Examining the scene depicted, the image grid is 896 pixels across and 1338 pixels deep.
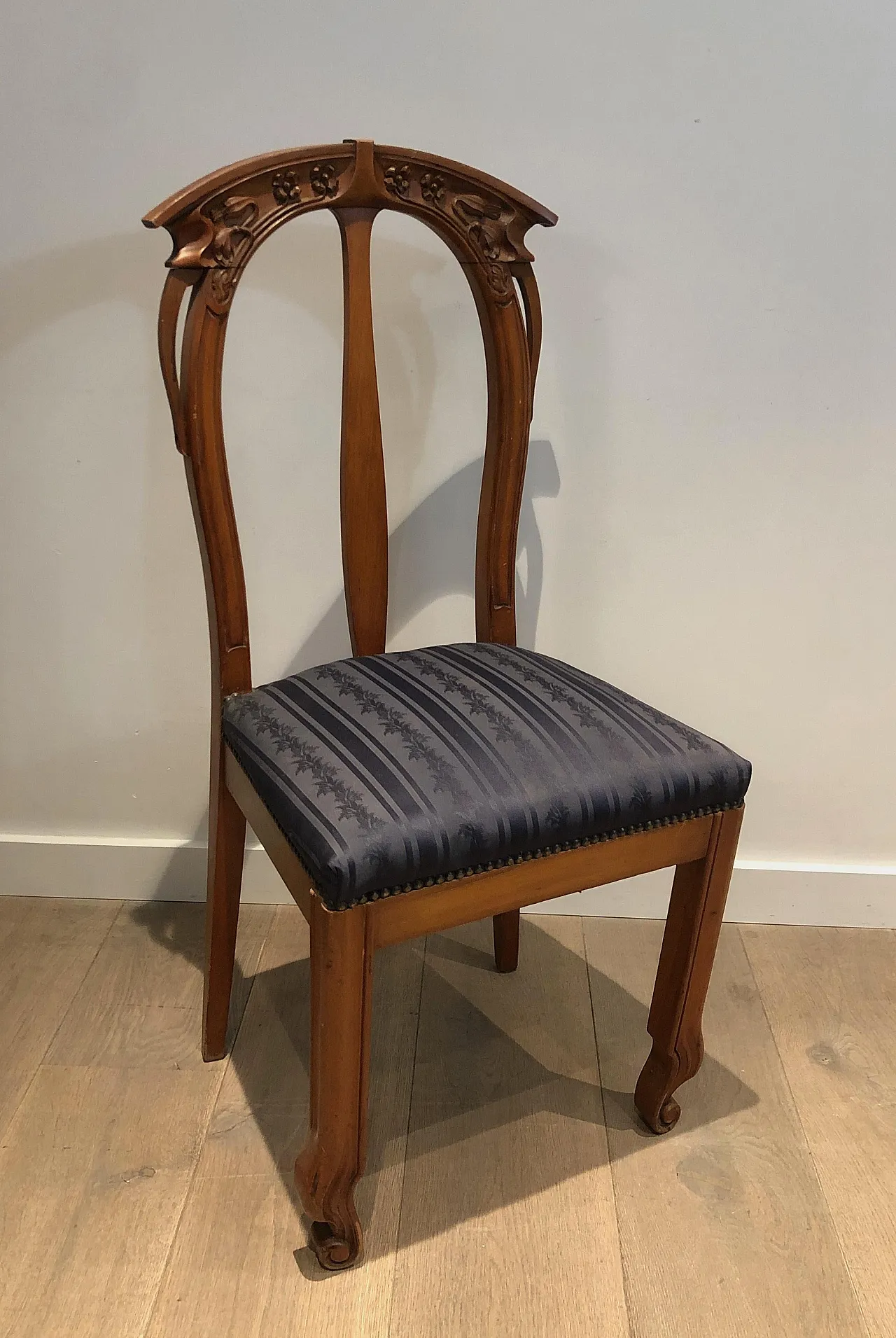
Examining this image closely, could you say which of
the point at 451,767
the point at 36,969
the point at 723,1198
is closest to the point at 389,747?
the point at 451,767

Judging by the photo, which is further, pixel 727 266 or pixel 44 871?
pixel 44 871

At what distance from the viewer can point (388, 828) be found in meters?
0.81

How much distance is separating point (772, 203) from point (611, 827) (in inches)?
32.6

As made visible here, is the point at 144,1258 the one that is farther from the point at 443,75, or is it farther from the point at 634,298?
the point at 443,75

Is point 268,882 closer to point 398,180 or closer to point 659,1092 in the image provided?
point 659,1092

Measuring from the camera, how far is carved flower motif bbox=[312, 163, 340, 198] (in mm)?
958

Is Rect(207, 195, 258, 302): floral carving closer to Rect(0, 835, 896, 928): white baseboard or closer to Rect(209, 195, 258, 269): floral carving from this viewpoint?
Rect(209, 195, 258, 269): floral carving

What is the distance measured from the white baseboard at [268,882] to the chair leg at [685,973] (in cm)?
43

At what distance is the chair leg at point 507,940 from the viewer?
1347 mm

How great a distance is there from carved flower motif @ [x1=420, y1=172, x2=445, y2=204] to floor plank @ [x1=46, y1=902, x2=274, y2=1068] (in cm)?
102

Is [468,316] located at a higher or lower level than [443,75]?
lower

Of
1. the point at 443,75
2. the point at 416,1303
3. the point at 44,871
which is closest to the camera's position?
the point at 416,1303

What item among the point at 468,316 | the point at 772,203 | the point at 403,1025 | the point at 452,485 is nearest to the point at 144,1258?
the point at 403,1025

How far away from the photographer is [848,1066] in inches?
48.7
